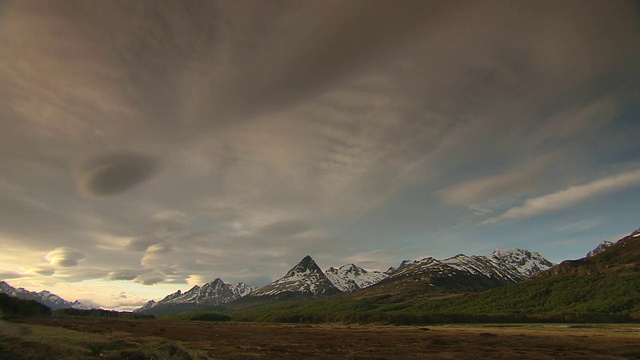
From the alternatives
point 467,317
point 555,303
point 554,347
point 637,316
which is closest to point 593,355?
point 554,347

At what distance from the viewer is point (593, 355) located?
53.4 meters

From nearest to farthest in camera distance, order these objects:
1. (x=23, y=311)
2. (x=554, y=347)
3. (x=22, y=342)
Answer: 1. (x=22, y=342)
2. (x=554, y=347)
3. (x=23, y=311)

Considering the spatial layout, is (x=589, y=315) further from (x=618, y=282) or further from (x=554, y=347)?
(x=554, y=347)

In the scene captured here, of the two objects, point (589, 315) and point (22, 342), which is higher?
point (22, 342)

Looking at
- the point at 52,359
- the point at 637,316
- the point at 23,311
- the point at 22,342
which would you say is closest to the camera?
the point at 52,359

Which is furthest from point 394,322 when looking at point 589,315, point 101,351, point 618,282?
point 101,351

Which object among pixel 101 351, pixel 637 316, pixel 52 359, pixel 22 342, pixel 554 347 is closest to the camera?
pixel 52 359

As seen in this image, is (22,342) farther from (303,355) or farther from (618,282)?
(618,282)

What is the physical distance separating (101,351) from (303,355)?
95.6 ft

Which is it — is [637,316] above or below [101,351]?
below

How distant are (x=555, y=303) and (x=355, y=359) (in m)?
211

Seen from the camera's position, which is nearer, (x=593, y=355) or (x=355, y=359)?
(x=355, y=359)

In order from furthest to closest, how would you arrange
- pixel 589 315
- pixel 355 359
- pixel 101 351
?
pixel 589 315, pixel 355 359, pixel 101 351

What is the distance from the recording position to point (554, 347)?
210 ft
